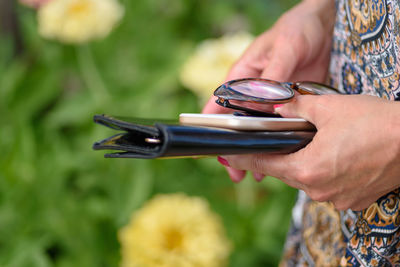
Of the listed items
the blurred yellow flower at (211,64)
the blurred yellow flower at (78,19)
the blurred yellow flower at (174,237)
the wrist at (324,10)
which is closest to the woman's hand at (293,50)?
the wrist at (324,10)

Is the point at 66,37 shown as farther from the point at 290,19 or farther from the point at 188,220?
the point at 290,19

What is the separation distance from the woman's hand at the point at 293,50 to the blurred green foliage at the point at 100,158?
77cm

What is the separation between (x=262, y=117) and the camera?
0.58 metres

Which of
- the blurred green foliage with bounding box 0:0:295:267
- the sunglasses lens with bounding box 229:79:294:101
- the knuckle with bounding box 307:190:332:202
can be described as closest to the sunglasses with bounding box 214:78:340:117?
the sunglasses lens with bounding box 229:79:294:101

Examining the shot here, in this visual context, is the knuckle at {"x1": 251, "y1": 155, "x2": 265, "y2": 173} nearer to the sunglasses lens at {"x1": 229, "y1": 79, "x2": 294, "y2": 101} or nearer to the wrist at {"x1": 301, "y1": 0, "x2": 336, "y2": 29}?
the sunglasses lens at {"x1": 229, "y1": 79, "x2": 294, "y2": 101}

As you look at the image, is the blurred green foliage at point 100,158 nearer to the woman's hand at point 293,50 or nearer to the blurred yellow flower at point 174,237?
the blurred yellow flower at point 174,237

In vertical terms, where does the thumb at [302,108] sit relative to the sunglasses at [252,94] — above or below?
below

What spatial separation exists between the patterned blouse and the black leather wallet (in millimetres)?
128

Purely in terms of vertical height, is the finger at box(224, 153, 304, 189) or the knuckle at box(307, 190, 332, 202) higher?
the finger at box(224, 153, 304, 189)

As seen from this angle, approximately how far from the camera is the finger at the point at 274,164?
58 cm

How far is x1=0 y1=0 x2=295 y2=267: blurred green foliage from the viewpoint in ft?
4.73

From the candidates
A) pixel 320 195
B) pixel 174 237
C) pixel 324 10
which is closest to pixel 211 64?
pixel 174 237

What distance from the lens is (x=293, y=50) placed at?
0.76 meters

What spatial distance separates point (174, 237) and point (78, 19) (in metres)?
0.83
